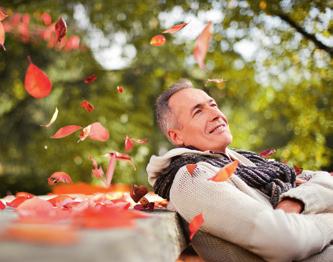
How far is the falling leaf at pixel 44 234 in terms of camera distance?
87 cm

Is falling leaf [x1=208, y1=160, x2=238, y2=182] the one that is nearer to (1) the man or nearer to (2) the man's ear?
(1) the man

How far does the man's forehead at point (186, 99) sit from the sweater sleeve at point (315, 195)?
660 mm

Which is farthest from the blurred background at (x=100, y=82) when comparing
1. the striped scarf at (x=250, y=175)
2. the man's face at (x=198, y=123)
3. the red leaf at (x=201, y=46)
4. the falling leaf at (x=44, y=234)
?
the falling leaf at (x=44, y=234)

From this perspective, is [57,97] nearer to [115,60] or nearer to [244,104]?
[115,60]

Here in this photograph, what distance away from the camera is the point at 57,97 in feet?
29.4

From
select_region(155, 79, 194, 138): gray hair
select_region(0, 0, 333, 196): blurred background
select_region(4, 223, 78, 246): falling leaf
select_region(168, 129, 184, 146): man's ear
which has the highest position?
select_region(4, 223, 78, 246): falling leaf

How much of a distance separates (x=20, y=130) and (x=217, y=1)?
4459 millimetres

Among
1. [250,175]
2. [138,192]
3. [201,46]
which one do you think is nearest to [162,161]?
[138,192]

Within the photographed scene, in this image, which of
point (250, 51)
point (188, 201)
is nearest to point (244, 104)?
point (250, 51)

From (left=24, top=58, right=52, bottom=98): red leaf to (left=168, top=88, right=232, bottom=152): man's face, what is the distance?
70cm

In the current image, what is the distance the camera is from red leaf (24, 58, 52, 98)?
2.09 metres

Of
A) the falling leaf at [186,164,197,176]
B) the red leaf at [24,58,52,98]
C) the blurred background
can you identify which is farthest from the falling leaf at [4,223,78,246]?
the blurred background

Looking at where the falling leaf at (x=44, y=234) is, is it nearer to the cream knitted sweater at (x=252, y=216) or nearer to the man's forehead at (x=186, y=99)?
the cream knitted sweater at (x=252, y=216)

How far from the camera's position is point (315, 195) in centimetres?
212
